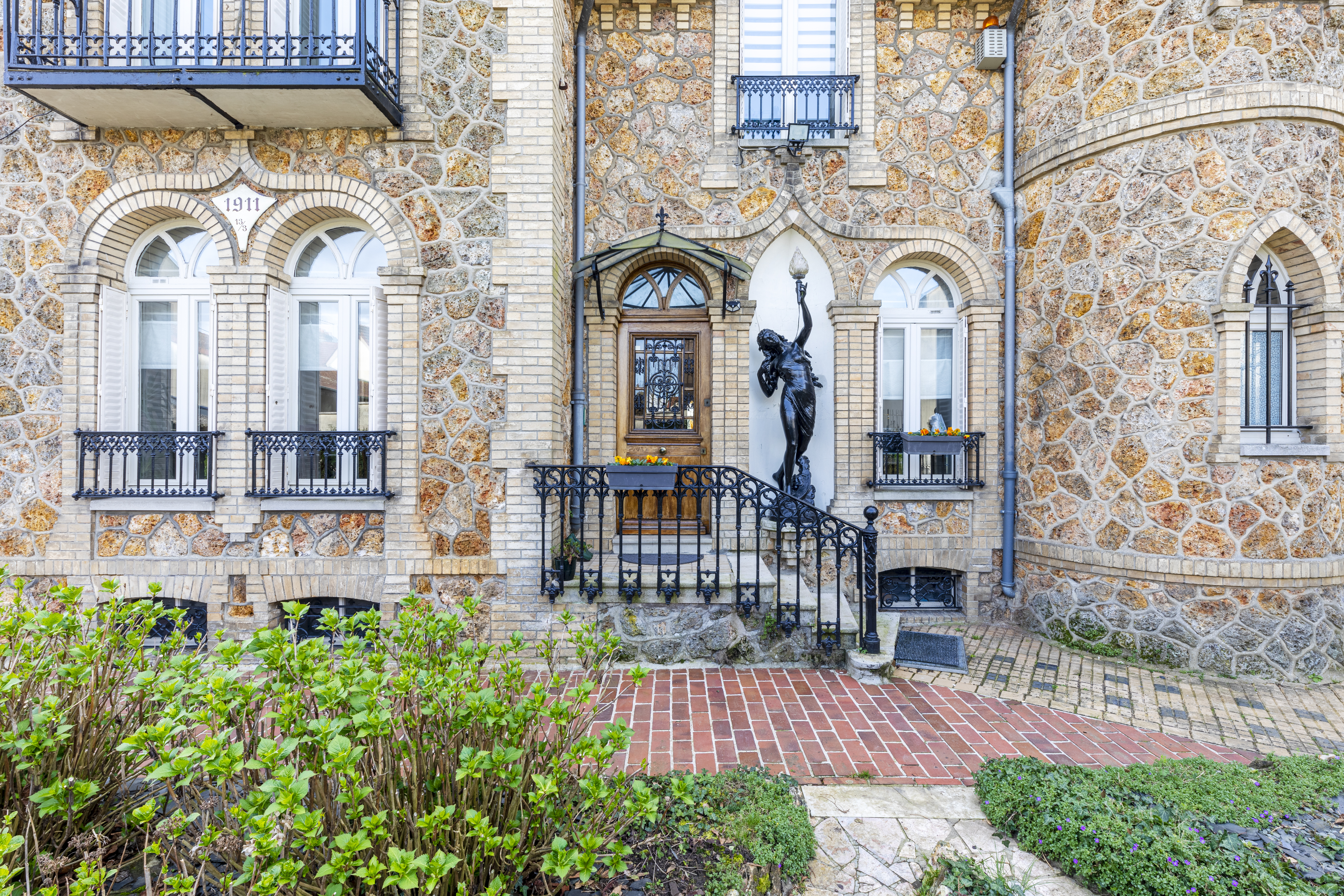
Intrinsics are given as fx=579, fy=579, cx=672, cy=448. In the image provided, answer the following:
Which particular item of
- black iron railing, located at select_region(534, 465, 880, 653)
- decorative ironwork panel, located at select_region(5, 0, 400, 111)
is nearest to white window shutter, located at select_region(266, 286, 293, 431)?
decorative ironwork panel, located at select_region(5, 0, 400, 111)

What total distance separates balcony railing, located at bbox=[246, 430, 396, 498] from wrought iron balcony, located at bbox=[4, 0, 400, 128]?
9.41 ft

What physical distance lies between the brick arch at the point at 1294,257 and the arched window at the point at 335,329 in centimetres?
801

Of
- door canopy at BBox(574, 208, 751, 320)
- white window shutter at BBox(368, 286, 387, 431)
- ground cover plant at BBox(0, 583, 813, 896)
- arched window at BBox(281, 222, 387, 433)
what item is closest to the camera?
ground cover plant at BBox(0, 583, 813, 896)

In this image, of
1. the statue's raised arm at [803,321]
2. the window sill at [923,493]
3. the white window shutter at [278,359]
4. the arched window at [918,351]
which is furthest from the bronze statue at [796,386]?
the white window shutter at [278,359]

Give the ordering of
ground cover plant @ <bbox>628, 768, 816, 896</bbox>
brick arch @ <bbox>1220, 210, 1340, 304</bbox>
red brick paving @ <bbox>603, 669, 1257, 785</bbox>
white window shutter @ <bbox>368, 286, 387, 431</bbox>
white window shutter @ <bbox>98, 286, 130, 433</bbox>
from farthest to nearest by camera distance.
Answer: white window shutter @ <bbox>368, 286, 387, 431</bbox>, white window shutter @ <bbox>98, 286, 130, 433</bbox>, brick arch @ <bbox>1220, 210, 1340, 304</bbox>, red brick paving @ <bbox>603, 669, 1257, 785</bbox>, ground cover plant @ <bbox>628, 768, 816, 896</bbox>

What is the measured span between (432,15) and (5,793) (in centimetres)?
612

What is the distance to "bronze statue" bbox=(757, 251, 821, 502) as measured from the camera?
6.17 meters

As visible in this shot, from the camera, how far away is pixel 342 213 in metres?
5.57

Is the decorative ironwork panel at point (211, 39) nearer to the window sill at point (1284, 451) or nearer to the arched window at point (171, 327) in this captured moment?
the arched window at point (171, 327)

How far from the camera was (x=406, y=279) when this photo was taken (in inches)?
209

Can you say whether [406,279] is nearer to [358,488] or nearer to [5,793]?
[358,488]

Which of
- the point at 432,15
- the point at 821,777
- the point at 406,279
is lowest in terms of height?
the point at 821,777

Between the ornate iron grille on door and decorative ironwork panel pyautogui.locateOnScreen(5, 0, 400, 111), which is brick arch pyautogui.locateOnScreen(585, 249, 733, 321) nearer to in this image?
the ornate iron grille on door

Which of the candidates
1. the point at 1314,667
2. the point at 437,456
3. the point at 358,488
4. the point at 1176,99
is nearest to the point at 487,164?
the point at 437,456
